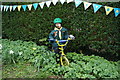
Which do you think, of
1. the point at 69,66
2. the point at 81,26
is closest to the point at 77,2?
the point at 81,26

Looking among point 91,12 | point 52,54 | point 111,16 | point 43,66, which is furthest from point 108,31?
point 43,66

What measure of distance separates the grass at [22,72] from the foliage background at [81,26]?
1883 mm

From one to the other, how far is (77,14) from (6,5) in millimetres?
4111

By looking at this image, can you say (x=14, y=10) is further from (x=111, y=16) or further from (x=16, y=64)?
(x=111, y=16)

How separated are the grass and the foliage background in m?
1.88

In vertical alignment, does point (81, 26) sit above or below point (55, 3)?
below

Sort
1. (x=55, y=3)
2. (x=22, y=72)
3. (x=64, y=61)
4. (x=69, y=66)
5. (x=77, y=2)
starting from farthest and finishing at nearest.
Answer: (x=55, y=3) < (x=77, y=2) < (x=64, y=61) < (x=69, y=66) < (x=22, y=72)

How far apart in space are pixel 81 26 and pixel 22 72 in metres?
2.37

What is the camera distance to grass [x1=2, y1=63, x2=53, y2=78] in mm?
3809

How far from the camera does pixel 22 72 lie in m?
4.05

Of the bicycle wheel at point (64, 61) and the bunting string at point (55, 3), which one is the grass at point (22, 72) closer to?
the bicycle wheel at point (64, 61)

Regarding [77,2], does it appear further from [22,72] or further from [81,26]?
[22,72]

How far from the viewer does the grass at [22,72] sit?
381cm

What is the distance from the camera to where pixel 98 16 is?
4996mm
